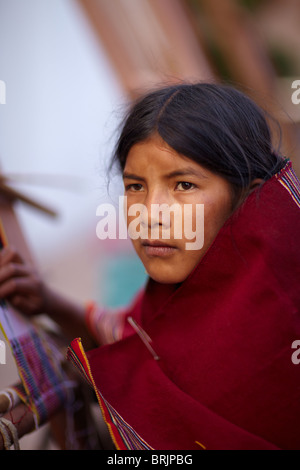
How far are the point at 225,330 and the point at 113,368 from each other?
0.25 meters

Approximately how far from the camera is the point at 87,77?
6.81 ft

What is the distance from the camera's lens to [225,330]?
762mm

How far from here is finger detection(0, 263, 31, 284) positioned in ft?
3.52

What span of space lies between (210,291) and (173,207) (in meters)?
0.17

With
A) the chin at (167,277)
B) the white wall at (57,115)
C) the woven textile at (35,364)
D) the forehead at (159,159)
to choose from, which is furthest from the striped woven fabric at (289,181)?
the white wall at (57,115)

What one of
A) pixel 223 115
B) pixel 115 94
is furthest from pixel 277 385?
pixel 115 94

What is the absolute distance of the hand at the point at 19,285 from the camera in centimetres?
107

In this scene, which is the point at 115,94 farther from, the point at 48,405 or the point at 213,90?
the point at 48,405

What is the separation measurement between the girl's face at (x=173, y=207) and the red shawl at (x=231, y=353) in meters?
0.04

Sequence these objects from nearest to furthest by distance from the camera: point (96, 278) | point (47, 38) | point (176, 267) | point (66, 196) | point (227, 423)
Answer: point (227, 423), point (176, 267), point (47, 38), point (66, 196), point (96, 278)

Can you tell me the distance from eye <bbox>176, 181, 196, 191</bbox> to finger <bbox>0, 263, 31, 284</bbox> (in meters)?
0.52

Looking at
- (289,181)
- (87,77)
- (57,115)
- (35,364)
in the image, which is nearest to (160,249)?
(289,181)

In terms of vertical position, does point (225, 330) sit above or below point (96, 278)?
above

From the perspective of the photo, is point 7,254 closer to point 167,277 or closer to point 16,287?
point 16,287
